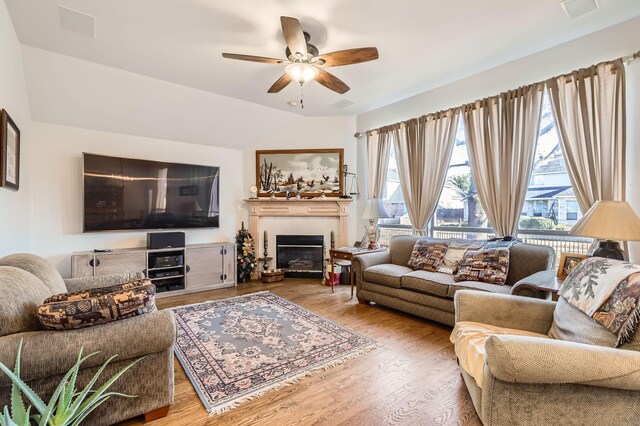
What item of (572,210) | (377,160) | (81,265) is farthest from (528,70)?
(81,265)

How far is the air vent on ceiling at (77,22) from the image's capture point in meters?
2.44

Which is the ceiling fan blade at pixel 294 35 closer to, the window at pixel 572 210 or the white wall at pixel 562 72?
the white wall at pixel 562 72

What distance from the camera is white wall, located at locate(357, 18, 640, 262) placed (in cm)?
260

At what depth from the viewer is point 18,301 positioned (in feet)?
4.99

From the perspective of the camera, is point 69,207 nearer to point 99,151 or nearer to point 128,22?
point 99,151

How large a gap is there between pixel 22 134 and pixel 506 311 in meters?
4.83

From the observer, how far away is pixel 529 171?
3148 mm

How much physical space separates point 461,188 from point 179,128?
4.24m

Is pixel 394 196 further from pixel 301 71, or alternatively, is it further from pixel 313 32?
pixel 313 32

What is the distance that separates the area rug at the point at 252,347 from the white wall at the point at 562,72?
2871 millimetres

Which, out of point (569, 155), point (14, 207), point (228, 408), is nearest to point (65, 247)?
point (14, 207)

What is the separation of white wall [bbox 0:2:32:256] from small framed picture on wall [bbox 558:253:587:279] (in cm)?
465

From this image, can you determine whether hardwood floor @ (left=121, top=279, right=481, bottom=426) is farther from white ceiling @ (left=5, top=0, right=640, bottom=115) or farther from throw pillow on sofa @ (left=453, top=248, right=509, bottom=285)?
white ceiling @ (left=5, top=0, right=640, bottom=115)

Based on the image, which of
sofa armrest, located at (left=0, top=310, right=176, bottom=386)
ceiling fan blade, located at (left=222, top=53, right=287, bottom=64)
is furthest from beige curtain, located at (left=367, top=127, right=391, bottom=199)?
sofa armrest, located at (left=0, top=310, right=176, bottom=386)
